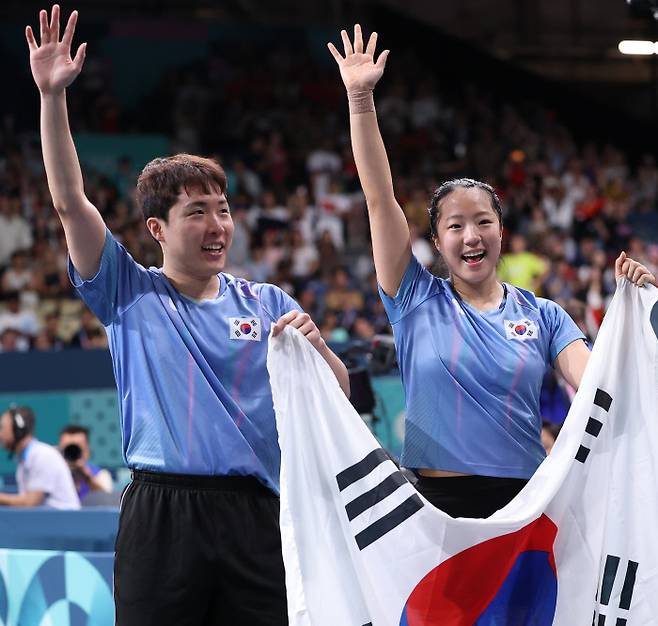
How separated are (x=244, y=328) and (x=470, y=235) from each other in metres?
0.76

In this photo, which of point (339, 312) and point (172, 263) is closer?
point (172, 263)

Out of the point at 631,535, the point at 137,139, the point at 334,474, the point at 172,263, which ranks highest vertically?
the point at 137,139

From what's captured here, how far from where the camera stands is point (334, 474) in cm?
337

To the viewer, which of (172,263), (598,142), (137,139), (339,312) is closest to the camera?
(172,263)

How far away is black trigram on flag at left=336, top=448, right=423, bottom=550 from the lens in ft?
11.0

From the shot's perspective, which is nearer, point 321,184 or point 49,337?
point 49,337

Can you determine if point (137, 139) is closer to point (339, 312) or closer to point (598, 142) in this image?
point (339, 312)

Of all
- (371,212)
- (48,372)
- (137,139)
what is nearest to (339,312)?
(48,372)

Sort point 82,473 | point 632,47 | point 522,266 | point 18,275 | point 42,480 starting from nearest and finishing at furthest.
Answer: point 42,480, point 82,473, point 18,275, point 522,266, point 632,47

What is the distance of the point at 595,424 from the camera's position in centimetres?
367

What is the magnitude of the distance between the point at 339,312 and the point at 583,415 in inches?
318

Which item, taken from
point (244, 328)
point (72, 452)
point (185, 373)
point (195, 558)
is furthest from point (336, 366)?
point (72, 452)

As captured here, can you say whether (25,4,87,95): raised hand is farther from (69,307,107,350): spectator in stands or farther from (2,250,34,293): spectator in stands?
(2,250,34,293): spectator in stands

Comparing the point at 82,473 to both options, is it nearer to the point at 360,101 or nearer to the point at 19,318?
the point at 19,318
